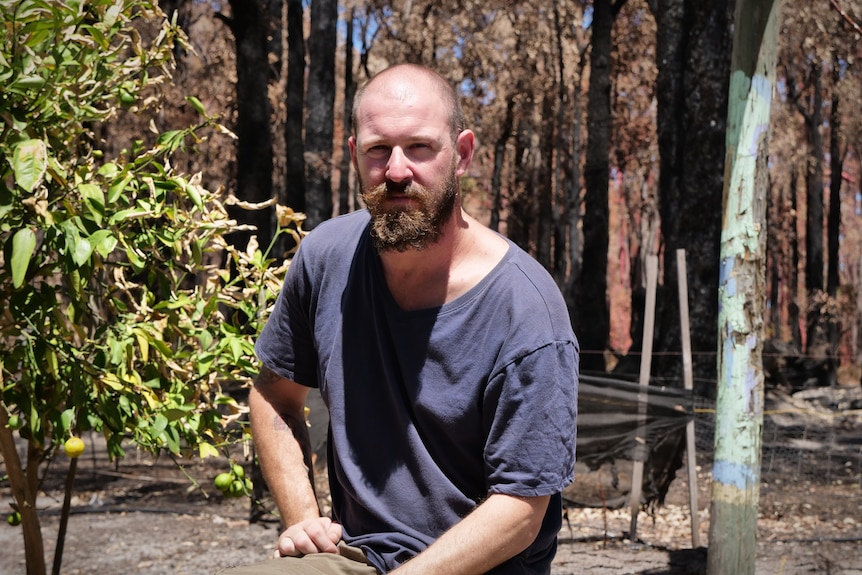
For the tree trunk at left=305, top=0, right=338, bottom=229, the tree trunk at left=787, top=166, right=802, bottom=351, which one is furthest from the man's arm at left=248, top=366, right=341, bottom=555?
the tree trunk at left=787, top=166, right=802, bottom=351

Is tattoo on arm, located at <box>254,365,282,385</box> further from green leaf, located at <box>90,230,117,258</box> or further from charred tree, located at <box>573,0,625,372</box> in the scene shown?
charred tree, located at <box>573,0,625,372</box>

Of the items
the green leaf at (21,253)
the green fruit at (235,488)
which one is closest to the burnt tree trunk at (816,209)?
the green fruit at (235,488)

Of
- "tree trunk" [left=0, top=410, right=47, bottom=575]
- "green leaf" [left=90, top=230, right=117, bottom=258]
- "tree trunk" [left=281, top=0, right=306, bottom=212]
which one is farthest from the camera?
"tree trunk" [left=281, top=0, right=306, bottom=212]

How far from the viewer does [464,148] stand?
8.69 ft

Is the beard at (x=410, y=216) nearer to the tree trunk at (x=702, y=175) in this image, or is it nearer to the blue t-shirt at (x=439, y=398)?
the blue t-shirt at (x=439, y=398)

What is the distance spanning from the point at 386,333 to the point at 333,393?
0.20 m

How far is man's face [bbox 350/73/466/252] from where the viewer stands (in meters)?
2.52

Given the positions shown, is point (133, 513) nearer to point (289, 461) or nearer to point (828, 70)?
point (289, 461)

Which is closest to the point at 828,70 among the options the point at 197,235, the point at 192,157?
the point at 192,157

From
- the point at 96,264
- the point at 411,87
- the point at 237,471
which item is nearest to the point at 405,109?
the point at 411,87

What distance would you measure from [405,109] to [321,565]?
3.59 ft

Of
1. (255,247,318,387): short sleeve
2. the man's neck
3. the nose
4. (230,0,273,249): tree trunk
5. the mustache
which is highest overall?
(230,0,273,249): tree trunk

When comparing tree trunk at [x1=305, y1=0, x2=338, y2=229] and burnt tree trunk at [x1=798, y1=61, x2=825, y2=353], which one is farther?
burnt tree trunk at [x1=798, y1=61, x2=825, y2=353]

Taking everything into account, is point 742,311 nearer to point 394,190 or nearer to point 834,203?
point 394,190
